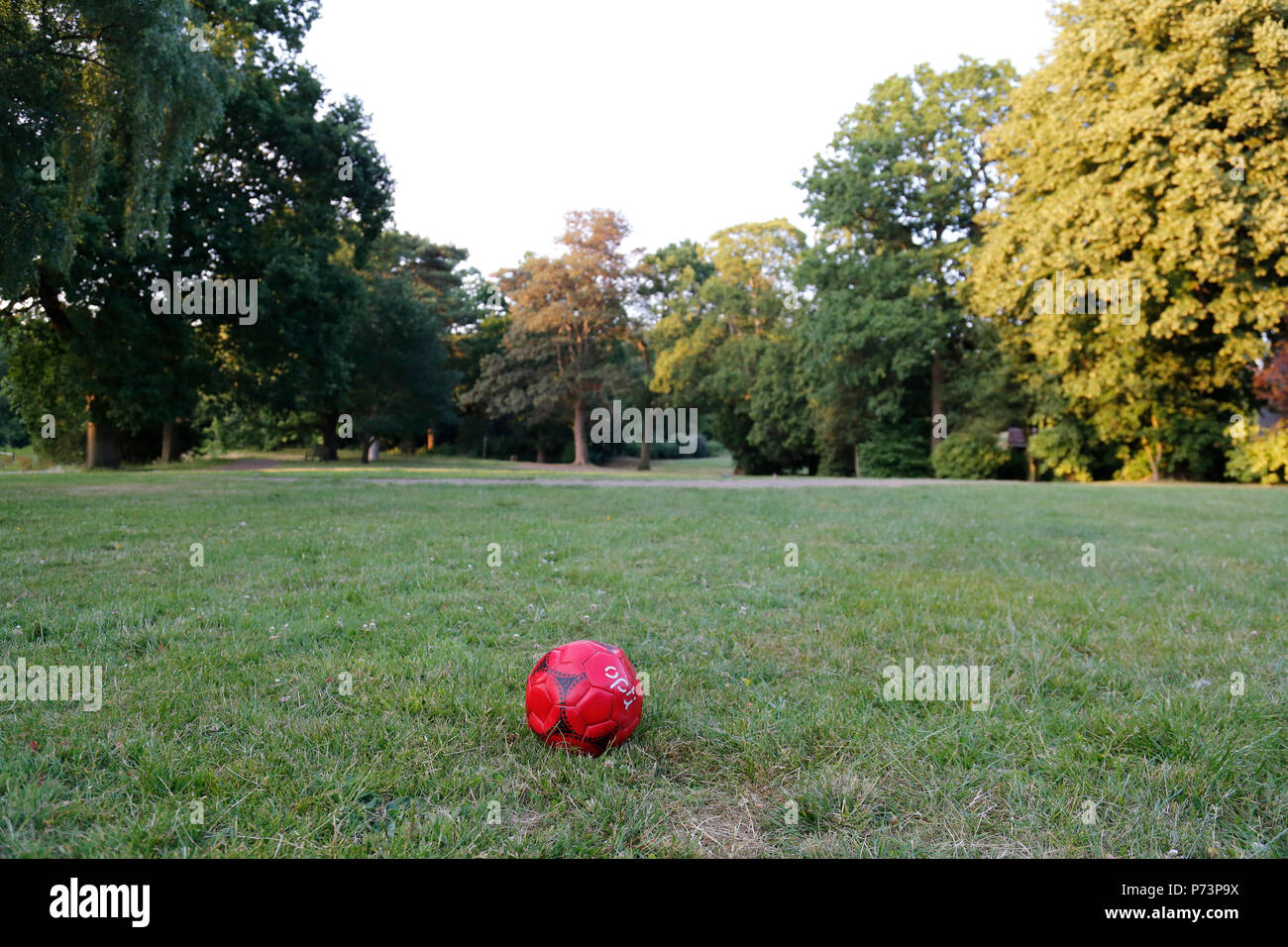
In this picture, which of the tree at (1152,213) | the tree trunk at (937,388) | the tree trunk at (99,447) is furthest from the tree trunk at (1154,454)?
the tree trunk at (99,447)

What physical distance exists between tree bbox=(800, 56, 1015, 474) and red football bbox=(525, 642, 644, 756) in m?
25.4

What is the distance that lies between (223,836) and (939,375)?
97.2 feet

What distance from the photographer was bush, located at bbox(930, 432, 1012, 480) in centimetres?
2581

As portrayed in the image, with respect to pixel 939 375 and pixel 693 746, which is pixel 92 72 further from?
pixel 939 375

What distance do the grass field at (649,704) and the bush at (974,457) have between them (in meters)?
20.0

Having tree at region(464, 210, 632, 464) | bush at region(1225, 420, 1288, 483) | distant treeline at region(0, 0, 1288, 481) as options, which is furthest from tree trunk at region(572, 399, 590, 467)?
bush at region(1225, 420, 1288, 483)

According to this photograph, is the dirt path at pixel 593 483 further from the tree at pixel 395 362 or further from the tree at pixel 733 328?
the tree at pixel 395 362

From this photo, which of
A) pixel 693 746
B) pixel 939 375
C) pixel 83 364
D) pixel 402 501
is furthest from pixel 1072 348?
pixel 83 364

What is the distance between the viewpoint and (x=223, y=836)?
1.99m

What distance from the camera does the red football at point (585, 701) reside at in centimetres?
263

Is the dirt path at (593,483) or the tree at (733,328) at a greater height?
the tree at (733,328)

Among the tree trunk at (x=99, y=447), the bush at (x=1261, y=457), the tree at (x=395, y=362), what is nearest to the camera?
the bush at (x=1261, y=457)

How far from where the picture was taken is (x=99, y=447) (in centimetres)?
2081

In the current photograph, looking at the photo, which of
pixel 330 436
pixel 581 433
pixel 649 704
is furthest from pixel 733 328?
pixel 649 704
